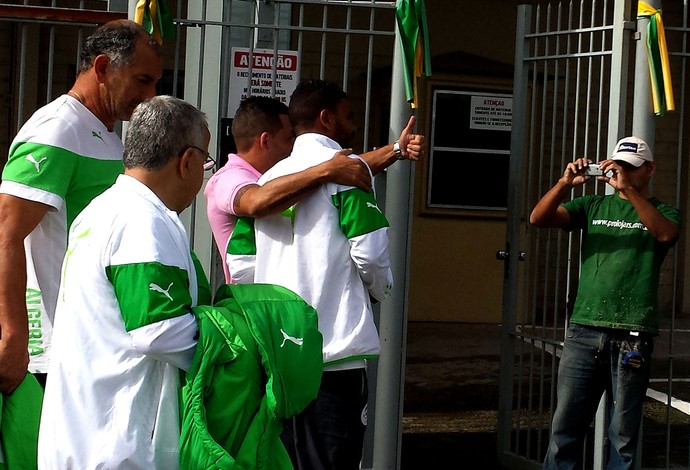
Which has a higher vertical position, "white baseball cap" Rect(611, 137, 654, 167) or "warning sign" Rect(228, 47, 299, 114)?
"warning sign" Rect(228, 47, 299, 114)

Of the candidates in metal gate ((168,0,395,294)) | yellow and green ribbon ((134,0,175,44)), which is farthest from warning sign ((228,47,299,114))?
yellow and green ribbon ((134,0,175,44))

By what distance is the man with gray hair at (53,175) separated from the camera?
10.6 ft

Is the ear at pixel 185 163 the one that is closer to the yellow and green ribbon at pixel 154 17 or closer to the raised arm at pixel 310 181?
the raised arm at pixel 310 181

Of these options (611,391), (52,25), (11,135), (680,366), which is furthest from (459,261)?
(52,25)

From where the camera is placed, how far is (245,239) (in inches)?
173

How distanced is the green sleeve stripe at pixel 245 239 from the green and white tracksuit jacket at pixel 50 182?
886 mm

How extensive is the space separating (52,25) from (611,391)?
318 centimetres

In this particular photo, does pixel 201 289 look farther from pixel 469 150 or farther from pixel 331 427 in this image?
pixel 469 150

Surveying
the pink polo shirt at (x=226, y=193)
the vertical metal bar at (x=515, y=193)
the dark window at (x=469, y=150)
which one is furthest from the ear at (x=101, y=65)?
the dark window at (x=469, y=150)

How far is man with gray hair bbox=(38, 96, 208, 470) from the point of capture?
8.69 ft

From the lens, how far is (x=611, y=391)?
543 cm

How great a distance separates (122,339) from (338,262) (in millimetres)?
1520

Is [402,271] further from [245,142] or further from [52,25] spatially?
[52,25]

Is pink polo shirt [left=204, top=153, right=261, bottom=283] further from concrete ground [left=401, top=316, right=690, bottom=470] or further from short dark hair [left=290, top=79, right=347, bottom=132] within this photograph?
concrete ground [left=401, top=316, right=690, bottom=470]
